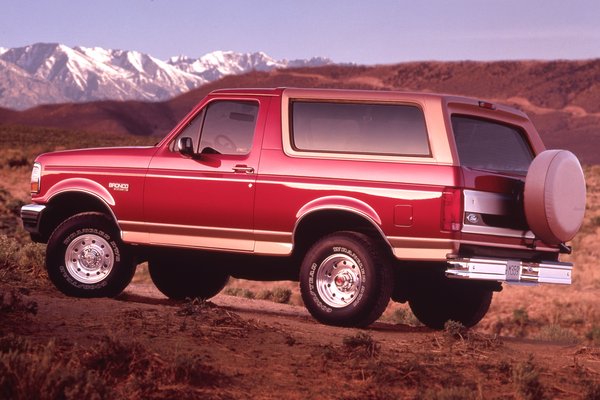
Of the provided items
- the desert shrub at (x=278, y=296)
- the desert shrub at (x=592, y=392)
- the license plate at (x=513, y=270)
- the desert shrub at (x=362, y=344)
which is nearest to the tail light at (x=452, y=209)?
the license plate at (x=513, y=270)

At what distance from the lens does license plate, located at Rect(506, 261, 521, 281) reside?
8961 mm

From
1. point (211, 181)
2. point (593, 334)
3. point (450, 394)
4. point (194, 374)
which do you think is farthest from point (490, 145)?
point (593, 334)

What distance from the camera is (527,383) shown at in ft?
24.2

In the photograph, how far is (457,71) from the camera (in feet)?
415

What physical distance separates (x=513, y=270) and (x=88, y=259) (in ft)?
15.0

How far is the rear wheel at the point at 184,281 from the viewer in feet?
39.8

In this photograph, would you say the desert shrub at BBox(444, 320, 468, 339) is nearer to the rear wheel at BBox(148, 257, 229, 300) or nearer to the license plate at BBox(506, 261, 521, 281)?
the license plate at BBox(506, 261, 521, 281)

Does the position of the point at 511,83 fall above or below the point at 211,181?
above

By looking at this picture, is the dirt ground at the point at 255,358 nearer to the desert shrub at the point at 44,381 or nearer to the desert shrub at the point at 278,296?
the desert shrub at the point at 44,381

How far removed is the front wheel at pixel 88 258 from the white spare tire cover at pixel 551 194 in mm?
4329

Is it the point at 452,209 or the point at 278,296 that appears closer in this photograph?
the point at 452,209

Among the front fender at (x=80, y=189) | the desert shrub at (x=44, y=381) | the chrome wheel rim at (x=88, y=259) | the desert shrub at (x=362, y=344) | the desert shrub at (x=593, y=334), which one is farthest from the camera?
the desert shrub at (x=593, y=334)

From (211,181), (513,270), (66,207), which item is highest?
(211,181)

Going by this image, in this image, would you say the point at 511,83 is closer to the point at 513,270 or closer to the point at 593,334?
the point at 593,334
